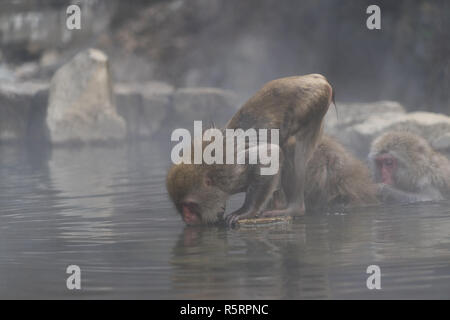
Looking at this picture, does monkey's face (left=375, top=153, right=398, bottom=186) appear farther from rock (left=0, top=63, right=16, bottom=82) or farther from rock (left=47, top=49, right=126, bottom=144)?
rock (left=0, top=63, right=16, bottom=82)

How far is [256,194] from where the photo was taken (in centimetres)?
525

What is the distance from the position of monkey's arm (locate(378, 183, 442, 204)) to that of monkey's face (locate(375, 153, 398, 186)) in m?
0.13

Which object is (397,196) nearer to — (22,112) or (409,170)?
(409,170)

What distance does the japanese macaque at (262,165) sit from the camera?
17.0 feet

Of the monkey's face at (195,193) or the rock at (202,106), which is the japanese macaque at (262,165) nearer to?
the monkey's face at (195,193)

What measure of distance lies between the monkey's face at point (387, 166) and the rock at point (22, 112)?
368 inches

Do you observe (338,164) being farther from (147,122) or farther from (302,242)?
(147,122)

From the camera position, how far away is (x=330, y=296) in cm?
352

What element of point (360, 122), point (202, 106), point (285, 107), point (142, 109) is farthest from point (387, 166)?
point (142, 109)

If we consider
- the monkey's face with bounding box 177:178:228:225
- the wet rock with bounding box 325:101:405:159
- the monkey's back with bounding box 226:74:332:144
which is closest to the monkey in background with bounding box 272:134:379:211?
the monkey's back with bounding box 226:74:332:144

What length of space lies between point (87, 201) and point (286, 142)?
2.12 metres

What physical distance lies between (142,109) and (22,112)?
2122 mm
